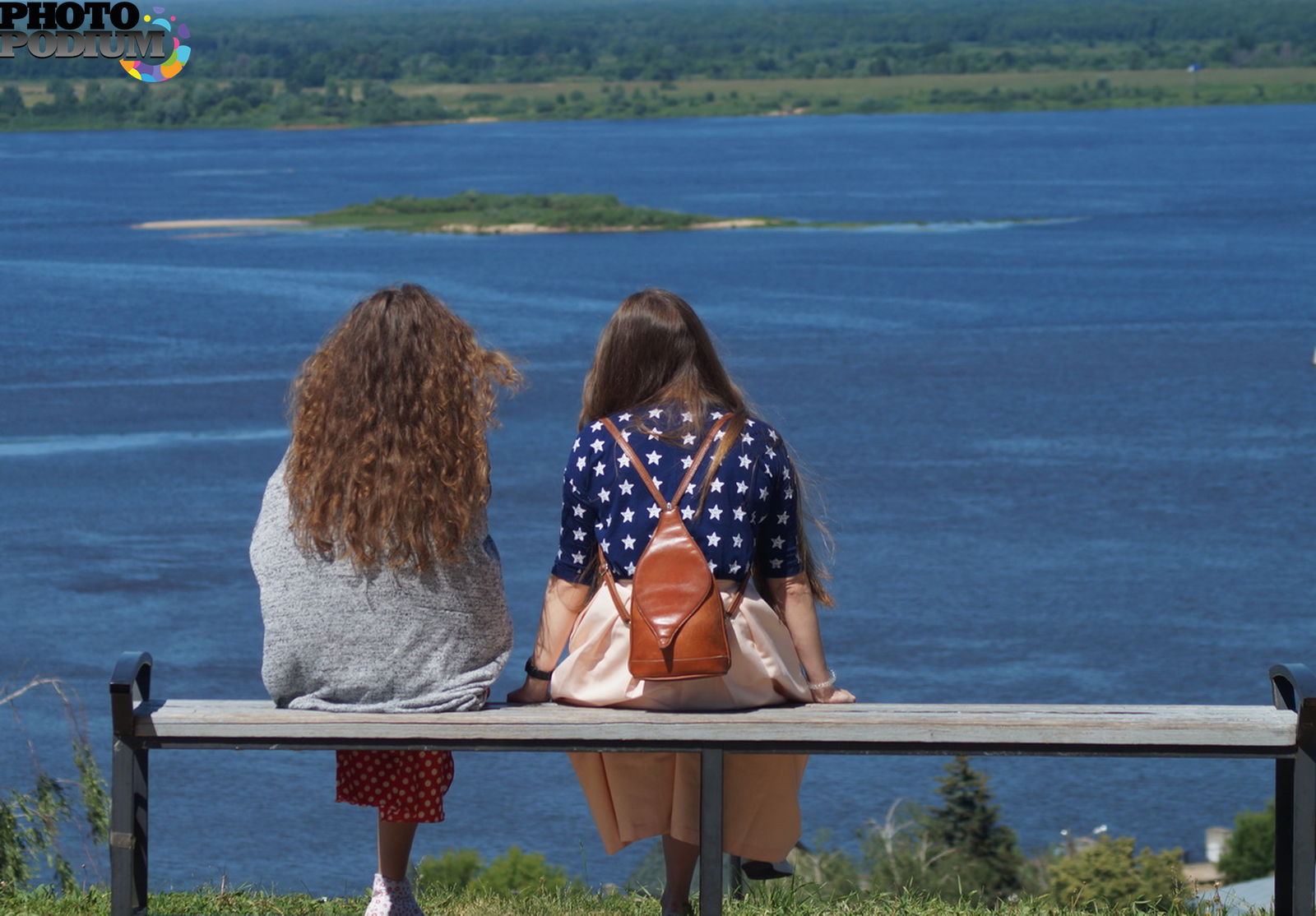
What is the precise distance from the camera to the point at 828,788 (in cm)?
2908

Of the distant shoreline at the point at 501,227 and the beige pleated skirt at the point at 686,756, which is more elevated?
the beige pleated skirt at the point at 686,756

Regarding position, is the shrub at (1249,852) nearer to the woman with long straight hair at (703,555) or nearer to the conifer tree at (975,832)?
the conifer tree at (975,832)

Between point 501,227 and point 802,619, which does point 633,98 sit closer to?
point 501,227

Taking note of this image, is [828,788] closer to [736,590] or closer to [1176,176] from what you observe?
[736,590]

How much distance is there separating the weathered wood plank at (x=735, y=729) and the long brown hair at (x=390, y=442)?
1.12 feet

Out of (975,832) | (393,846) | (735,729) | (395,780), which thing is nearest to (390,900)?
(393,846)

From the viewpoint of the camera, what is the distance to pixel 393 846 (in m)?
4.29

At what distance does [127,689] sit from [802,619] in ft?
4.60

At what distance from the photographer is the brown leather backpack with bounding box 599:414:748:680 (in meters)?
3.89

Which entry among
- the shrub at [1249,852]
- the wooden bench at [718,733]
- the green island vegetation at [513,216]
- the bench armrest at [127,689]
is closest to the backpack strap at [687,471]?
the wooden bench at [718,733]

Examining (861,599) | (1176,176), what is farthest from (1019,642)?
(1176,176)

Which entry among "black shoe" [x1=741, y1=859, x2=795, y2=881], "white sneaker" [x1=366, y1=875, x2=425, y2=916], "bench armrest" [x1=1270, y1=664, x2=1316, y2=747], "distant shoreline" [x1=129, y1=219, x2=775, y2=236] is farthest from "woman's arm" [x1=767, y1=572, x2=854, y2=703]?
"distant shoreline" [x1=129, y1=219, x2=775, y2=236]

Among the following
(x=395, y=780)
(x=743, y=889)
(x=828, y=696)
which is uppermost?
(x=828, y=696)

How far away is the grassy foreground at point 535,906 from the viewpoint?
4.71 meters
